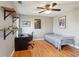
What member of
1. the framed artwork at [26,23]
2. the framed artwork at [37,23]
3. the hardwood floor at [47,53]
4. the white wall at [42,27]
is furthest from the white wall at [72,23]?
the framed artwork at [26,23]

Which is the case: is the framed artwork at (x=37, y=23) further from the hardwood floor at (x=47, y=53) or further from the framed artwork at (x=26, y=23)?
the hardwood floor at (x=47, y=53)

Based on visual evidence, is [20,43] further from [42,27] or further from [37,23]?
[42,27]

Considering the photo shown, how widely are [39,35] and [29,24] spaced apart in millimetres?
1238

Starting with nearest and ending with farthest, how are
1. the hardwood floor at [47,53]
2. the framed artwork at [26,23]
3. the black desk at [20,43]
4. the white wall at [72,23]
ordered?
1. the hardwood floor at [47,53]
2. the black desk at [20,43]
3. the white wall at [72,23]
4. the framed artwork at [26,23]

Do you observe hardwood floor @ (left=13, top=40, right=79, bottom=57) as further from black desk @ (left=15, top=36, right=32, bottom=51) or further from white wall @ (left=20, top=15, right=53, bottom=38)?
white wall @ (left=20, top=15, right=53, bottom=38)

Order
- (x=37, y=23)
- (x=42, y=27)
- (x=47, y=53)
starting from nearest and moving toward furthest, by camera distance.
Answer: (x=47, y=53) → (x=37, y=23) → (x=42, y=27)

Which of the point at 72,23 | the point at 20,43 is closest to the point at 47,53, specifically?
the point at 20,43

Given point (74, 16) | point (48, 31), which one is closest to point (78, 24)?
point (74, 16)

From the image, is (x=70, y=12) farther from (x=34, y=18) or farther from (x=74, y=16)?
(x=34, y=18)

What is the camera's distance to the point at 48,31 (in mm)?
8625

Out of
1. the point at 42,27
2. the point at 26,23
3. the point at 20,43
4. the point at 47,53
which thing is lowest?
the point at 47,53

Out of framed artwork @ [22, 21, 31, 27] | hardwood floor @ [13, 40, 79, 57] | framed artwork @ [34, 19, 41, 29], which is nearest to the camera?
hardwood floor @ [13, 40, 79, 57]

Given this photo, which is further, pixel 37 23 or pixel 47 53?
pixel 37 23

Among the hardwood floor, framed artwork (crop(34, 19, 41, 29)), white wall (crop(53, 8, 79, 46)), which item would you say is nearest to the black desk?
the hardwood floor
